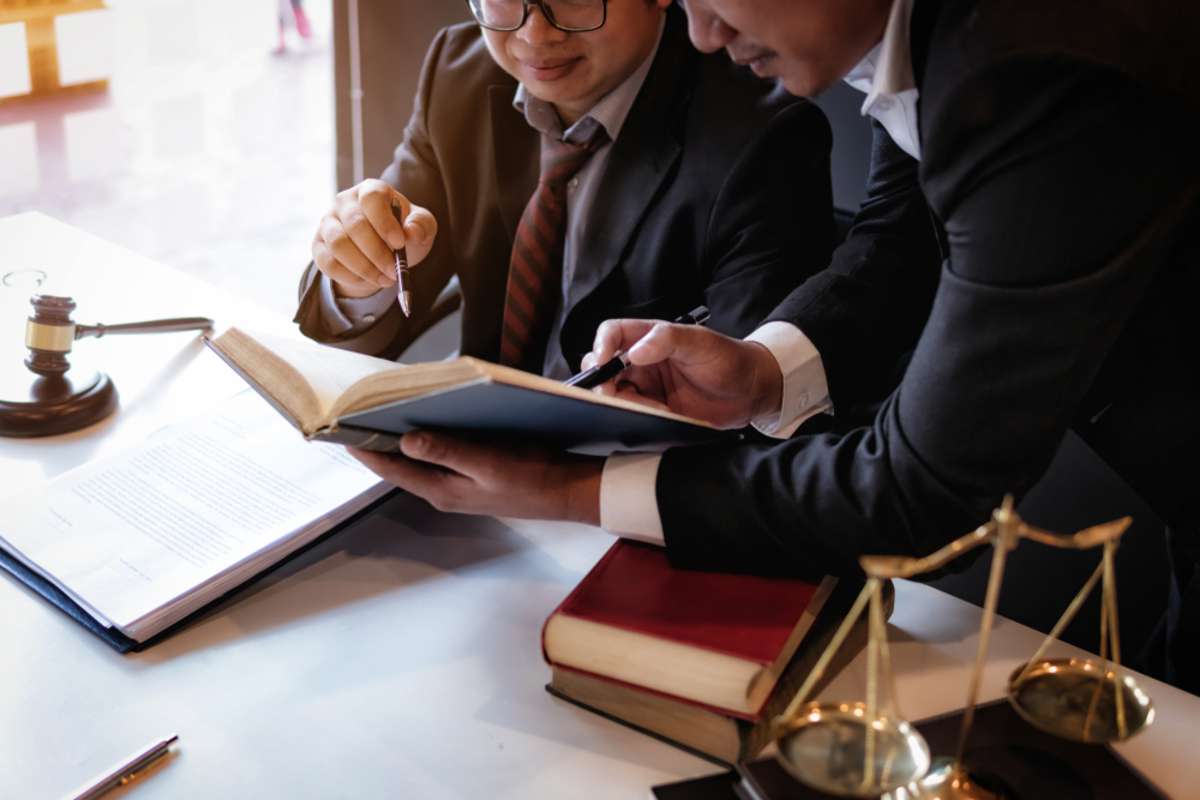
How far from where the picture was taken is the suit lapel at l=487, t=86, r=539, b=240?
70.0 inches

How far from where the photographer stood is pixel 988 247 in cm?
87

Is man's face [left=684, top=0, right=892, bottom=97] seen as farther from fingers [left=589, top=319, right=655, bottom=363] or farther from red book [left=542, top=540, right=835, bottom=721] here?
red book [left=542, top=540, right=835, bottom=721]

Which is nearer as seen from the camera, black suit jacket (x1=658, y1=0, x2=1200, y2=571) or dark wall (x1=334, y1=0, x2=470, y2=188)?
black suit jacket (x1=658, y1=0, x2=1200, y2=571)

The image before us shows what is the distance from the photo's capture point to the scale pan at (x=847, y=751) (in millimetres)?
748

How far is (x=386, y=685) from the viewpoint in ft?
3.50

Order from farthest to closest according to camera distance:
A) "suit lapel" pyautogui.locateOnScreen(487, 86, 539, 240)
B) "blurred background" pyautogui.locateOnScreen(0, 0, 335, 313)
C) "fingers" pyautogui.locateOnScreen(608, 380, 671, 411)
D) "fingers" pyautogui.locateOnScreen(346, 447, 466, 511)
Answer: "blurred background" pyautogui.locateOnScreen(0, 0, 335, 313), "suit lapel" pyautogui.locateOnScreen(487, 86, 539, 240), "fingers" pyautogui.locateOnScreen(608, 380, 671, 411), "fingers" pyautogui.locateOnScreen(346, 447, 466, 511)

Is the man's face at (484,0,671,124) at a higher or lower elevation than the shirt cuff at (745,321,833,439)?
higher

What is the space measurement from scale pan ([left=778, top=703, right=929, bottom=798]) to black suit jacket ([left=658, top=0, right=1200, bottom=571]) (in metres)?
0.26

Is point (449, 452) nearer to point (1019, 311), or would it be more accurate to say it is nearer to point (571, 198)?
point (1019, 311)

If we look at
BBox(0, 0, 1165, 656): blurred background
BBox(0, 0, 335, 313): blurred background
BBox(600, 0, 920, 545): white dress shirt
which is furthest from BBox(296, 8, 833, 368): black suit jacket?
BBox(0, 0, 335, 313): blurred background

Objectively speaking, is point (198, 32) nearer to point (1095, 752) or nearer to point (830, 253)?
point (830, 253)

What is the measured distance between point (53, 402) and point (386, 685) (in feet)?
2.07

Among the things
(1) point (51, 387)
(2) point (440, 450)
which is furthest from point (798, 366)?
(1) point (51, 387)

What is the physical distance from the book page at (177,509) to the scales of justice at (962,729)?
632 millimetres
